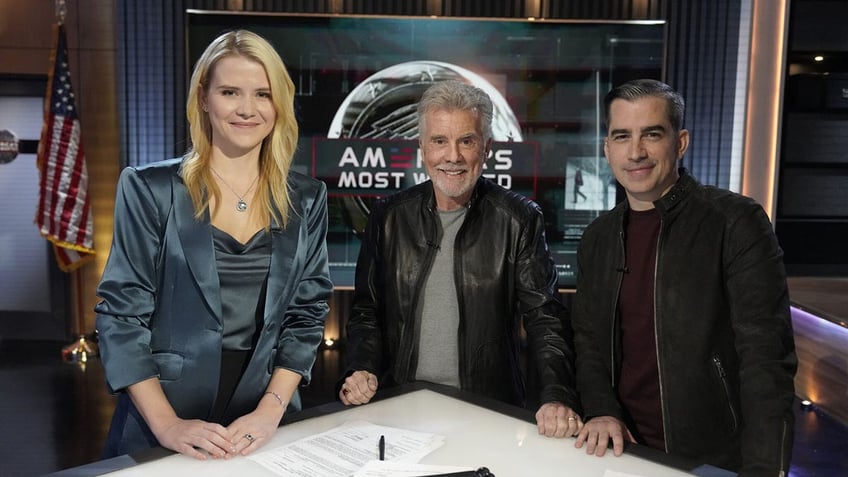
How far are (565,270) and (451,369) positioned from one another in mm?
3761

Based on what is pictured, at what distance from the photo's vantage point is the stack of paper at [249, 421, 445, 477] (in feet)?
4.58

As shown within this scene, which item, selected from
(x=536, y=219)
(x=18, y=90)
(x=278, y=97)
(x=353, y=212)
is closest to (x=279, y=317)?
(x=278, y=97)

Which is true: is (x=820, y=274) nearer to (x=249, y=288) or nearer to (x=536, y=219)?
(x=536, y=219)

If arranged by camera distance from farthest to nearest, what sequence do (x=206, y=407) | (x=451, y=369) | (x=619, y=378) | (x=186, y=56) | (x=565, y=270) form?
(x=565, y=270)
(x=186, y=56)
(x=451, y=369)
(x=619, y=378)
(x=206, y=407)

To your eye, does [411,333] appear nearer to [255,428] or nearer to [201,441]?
[255,428]

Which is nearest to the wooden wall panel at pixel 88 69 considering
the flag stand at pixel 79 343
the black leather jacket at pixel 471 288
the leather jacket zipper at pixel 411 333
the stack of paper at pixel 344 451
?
the flag stand at pixel 79 343

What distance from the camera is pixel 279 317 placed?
68.1 inches

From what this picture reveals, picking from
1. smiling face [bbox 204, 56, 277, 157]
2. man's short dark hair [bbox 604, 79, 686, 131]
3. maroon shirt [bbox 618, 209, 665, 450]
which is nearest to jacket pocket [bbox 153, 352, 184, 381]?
smiling face [bbox 204, 56, 277, 157]

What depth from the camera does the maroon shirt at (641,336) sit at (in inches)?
71.7

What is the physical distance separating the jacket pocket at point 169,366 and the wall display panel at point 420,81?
394 cm

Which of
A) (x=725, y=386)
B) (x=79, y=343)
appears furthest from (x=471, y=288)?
(x=79, y=343)

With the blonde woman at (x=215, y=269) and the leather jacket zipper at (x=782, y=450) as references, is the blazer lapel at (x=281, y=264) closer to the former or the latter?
the blonde woman at (x=215, y=269)

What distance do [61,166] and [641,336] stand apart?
188 inches

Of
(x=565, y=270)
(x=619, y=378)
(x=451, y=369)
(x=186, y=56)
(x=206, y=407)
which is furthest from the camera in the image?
(x=565, y=270)
